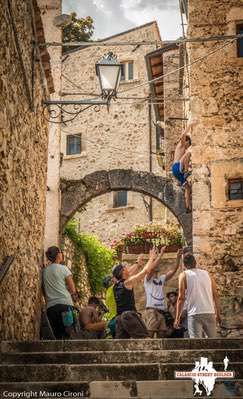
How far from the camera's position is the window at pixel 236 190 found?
32.6 ft

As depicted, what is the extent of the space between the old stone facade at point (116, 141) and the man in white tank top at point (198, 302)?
1565 cm

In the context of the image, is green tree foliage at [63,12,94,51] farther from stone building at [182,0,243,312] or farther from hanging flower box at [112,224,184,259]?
stone building at [182,0,243,312]

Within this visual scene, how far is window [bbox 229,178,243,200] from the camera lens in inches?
391

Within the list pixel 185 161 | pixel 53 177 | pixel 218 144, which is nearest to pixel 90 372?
pixel 218 144

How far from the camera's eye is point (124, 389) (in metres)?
4.71

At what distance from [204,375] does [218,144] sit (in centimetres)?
577

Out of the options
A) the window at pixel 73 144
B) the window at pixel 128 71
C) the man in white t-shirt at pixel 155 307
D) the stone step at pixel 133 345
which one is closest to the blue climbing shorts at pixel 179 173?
the man in white t-shirt at pixel 155 307

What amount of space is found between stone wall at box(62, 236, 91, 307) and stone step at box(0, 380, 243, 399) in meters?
9.20

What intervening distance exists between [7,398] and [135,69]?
21.8 meters

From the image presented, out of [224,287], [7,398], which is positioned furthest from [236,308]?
[7,398]

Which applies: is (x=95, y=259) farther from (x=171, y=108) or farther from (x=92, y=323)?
(x=92, y=323)

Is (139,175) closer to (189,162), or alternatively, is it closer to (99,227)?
(189,162)

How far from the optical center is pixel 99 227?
931 inches

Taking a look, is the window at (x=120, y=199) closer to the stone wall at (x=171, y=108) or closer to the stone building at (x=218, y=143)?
the stone wall at (x=171, y=108)
